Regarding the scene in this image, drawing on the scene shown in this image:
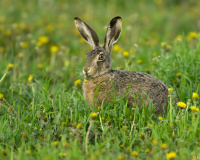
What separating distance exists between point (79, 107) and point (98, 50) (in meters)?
0.83

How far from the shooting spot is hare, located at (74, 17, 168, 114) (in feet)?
15.8

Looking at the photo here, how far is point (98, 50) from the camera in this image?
5.12 metres

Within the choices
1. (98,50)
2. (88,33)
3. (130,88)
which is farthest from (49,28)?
(130,88)

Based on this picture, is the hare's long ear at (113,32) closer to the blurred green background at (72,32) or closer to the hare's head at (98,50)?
the hare's head at (98,50)

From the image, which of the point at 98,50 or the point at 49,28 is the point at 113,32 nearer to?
the point at 98,50

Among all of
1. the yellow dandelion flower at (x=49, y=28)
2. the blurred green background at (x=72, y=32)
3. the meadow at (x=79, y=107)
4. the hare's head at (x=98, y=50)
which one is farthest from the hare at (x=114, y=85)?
the yellow dandelion flower at (x=49, y=28)

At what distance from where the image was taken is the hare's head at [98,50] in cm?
496

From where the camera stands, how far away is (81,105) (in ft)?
16.4

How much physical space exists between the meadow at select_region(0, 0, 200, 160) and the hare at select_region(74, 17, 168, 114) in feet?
0.51

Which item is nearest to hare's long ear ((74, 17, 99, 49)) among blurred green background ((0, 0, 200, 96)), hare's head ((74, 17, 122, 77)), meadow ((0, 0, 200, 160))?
hare's head ((74, 17, 122, 77))

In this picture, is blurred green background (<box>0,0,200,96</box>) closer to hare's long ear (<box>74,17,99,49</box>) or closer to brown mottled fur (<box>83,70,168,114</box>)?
brown mottled fur (<box>83,70,168,114</box>)

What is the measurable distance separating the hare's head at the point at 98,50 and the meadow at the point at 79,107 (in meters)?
0.23

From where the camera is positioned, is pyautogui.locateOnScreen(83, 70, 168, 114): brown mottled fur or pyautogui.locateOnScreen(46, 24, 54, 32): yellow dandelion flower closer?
pyautogui.locateOnScreen(83, 70, 168, 114): brown mottled fur

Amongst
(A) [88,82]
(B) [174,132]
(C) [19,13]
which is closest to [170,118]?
(B) [174,132]
